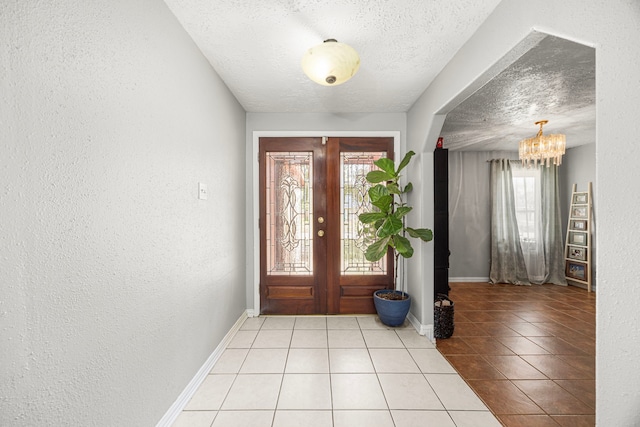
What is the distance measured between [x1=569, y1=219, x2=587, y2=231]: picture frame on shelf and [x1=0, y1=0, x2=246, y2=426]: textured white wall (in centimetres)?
599

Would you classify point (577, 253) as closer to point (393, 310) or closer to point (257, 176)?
point (393, 310)

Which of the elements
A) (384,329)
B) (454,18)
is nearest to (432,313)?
(384,329)

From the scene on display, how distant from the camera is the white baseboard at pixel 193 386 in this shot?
1.62 m

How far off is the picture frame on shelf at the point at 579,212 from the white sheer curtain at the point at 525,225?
0.75ft

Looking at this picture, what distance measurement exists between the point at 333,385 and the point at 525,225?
4807 mm

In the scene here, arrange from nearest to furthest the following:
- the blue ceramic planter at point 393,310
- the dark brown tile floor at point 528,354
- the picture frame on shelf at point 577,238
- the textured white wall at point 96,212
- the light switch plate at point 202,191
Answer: the textured white wall at point 96,212 < the dark brown tile floor at point 528,354 < the light switch plate at point 202,191 < the blue ceramic planter at point 393,310 < the picture frame on shelf at point 577,238

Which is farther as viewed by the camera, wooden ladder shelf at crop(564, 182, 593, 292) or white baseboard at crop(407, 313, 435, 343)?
wooden ladder shelf at crop(564, 182, 593, 292)

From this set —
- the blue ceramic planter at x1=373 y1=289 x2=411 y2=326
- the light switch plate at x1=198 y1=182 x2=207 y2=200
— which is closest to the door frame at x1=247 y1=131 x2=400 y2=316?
the light switch plate at x1=198 y1=182 x2=207 y2=200

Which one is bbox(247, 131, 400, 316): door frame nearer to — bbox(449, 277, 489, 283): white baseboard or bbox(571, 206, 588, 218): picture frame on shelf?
bbox(449, 277, 489, 283): white baseboard

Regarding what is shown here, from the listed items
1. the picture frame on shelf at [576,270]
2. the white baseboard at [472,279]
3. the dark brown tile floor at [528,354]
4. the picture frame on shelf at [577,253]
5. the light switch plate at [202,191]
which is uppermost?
the light switch plate at [202,191]

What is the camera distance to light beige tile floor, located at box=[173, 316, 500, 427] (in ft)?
5.56

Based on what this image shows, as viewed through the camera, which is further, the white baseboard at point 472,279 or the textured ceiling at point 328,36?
the white baseboard at point 472,279

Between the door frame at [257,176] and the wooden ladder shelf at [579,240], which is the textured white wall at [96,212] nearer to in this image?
the door frame at [257,176]

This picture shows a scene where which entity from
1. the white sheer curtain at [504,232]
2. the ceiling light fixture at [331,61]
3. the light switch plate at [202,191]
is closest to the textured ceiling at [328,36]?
the ceiling light fixture at [331,61]
